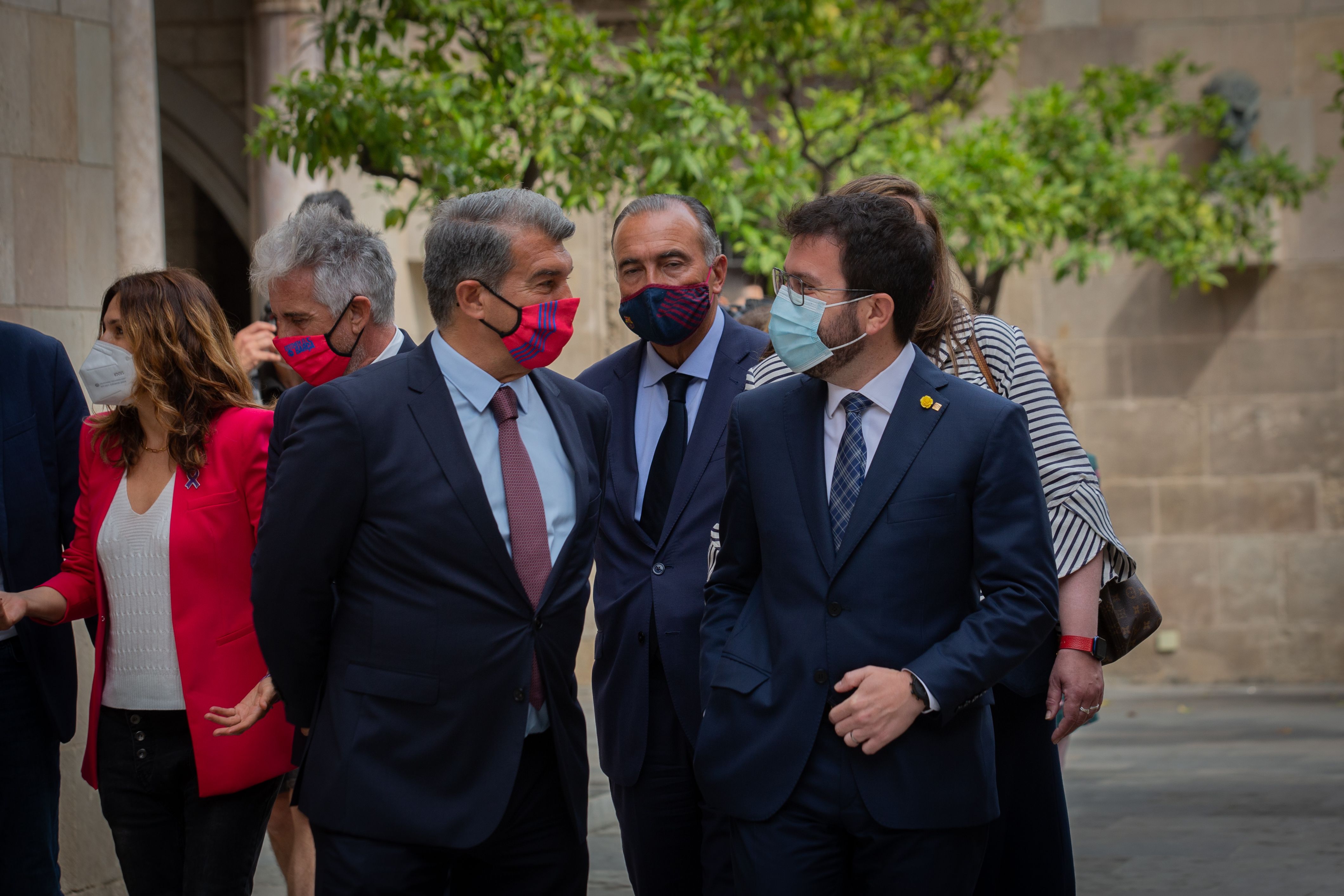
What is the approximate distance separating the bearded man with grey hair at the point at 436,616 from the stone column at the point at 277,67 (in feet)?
22.4

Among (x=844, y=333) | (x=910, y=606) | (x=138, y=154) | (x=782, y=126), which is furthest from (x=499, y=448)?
(x=782, y=126)

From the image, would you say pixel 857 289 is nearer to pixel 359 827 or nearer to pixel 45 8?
pixel 359 827

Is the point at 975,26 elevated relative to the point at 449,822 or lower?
elevated

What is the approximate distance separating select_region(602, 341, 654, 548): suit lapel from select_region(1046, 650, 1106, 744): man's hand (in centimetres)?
111

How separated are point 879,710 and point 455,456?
98 cm

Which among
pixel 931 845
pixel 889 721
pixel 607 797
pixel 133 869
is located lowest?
pixel 607 797

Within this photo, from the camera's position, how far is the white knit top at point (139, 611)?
355 cm

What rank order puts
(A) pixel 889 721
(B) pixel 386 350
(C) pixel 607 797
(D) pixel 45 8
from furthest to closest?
1. (C) pixel 607 797
2. (D) pixel 45 8
3. (B) pixel 386 350
4. (A) pixel 889 721

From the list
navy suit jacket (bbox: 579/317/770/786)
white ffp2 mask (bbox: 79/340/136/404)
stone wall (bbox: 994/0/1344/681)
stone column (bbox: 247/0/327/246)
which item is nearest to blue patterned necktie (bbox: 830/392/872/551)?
navy suit jacket (bbox: 579/317/770/786)

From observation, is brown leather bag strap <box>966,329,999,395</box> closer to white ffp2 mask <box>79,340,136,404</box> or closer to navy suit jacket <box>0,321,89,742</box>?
white ffp2 mask <box>79,340,136,404</box>

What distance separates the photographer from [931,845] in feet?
9.27

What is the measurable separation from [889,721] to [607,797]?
4554 millimetres

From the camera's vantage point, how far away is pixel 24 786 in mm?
3865

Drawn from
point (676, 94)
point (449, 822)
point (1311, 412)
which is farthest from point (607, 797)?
point (1311, 412)
